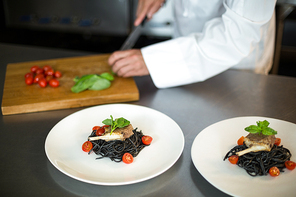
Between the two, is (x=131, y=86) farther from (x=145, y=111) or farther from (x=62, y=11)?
(x=62, y=11)

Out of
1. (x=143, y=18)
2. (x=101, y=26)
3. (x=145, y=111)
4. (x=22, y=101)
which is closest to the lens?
(x=145, y=111)

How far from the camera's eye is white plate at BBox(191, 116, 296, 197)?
2.39ft

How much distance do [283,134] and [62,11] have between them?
9.55 feet

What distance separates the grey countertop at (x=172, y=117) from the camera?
31.7 inches

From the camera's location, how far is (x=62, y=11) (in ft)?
10.6

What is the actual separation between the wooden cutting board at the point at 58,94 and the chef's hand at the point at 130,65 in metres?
0.04

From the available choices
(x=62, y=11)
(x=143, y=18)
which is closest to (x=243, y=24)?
(x=143, y=18)

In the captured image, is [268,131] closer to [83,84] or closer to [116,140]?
[116,140]

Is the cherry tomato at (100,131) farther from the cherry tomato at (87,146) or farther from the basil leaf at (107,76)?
the basil leaf at (107,76)

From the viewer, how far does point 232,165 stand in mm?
828

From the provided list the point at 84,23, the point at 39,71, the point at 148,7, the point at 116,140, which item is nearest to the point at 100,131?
the point at 116,140

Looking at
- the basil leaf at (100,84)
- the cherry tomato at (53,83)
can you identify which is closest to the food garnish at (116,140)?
the basil leaf at (100,84)

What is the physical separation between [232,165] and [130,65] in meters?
0.74

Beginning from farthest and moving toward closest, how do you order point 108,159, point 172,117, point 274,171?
point 172,117, point 108,159, point 274,171
